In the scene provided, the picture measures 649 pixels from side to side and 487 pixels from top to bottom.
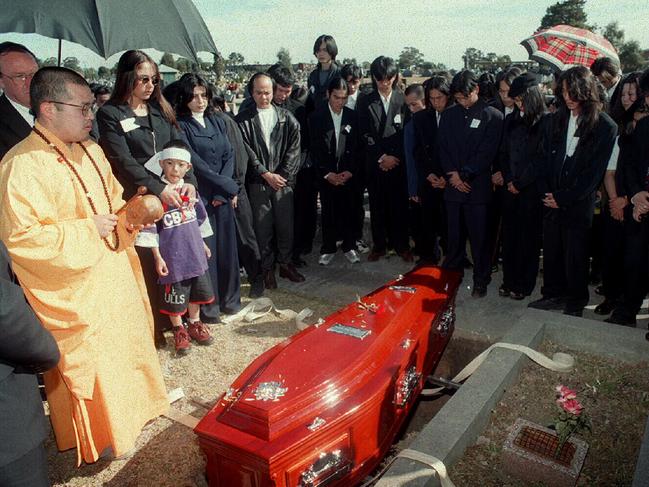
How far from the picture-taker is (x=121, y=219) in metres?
2.98

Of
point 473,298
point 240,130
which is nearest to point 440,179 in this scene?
point 473,298

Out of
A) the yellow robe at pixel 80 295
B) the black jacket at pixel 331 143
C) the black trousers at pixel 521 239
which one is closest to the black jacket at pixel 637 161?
the black trousers at pixel 521 239

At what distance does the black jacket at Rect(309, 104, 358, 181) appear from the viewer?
5703 millimetres

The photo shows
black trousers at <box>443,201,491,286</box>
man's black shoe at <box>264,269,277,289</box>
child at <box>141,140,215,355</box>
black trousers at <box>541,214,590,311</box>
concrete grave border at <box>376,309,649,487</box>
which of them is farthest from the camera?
man's black shoe at <box>264,269,277,289</box>

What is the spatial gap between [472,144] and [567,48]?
362 cm

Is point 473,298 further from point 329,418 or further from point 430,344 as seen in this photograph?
point 329,418

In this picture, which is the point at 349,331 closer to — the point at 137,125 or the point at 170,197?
the point at 170,197

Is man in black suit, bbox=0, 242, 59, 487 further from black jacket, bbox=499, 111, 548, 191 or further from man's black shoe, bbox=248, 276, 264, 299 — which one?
black jacket, bbox=499, 111, 548, 191

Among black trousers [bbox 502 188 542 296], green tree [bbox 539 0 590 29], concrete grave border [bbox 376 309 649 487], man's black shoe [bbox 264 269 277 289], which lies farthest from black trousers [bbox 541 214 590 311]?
green tree [bbox 539 0 590 29]

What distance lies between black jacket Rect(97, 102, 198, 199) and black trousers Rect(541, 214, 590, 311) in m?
3.27

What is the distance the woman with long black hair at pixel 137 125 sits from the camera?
11.9ft

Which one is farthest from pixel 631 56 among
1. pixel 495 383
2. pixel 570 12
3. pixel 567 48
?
pixel 495 383

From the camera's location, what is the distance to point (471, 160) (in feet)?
15.5

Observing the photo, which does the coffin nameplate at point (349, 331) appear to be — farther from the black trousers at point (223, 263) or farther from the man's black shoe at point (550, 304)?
the man's black shoe at point (550, 304)
